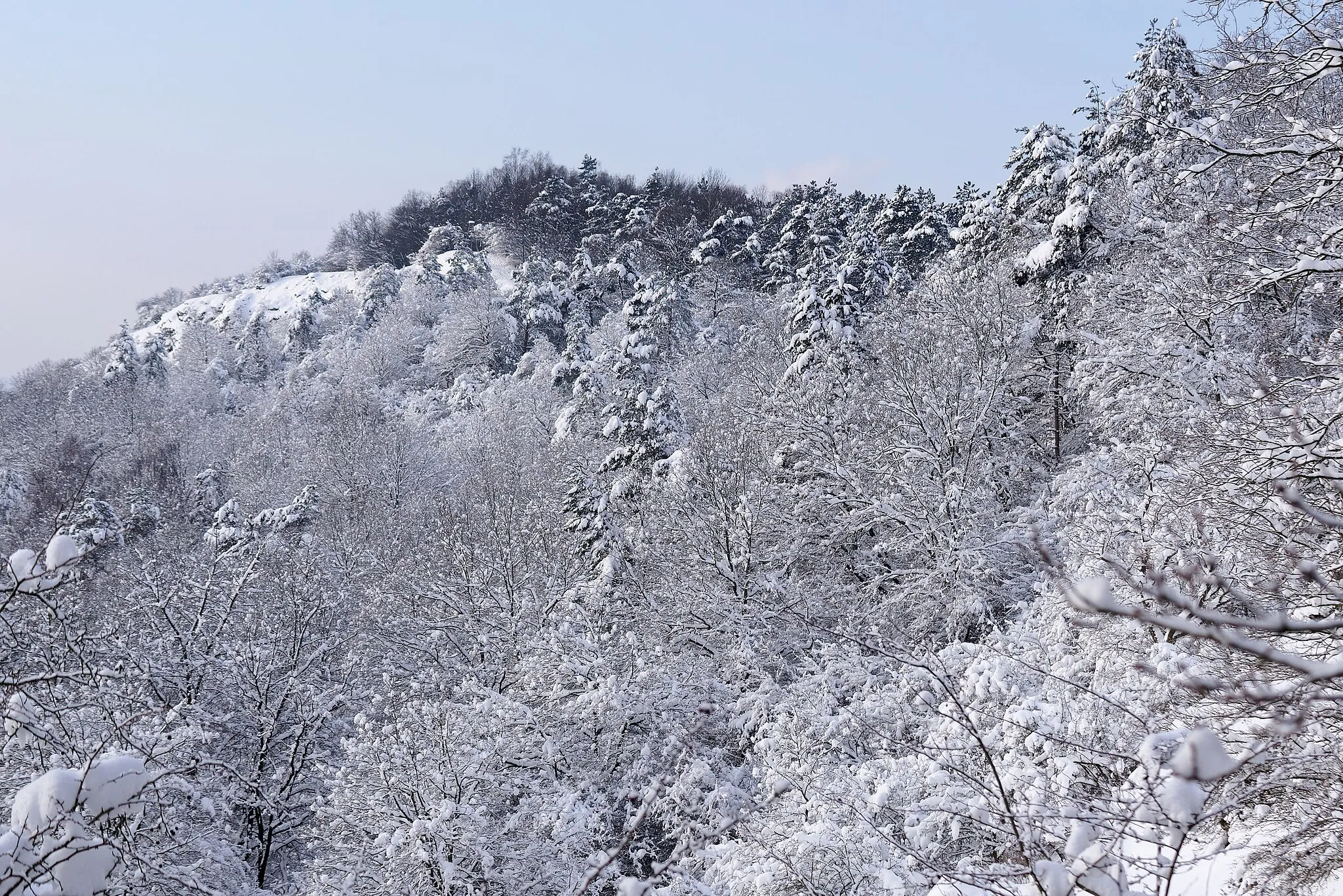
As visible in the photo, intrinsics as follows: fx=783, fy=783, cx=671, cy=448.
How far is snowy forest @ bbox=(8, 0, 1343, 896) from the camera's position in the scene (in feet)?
12.0

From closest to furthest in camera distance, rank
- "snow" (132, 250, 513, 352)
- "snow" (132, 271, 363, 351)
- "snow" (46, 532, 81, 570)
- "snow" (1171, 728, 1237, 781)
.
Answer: "snow" (1171, 728, 1237, 781) → "snow" (46, 532, 81, 570) → "snow" (132, 250, 513, 352) → "snow" (132, 271, 363, 351)

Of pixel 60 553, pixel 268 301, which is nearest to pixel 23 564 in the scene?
pixel 60 553

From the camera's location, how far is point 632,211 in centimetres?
5116

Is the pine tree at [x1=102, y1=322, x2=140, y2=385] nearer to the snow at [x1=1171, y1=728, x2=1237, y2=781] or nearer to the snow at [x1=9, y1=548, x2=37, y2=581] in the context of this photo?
the snow at [x1=9, y1=548, x2=37, y2=581]

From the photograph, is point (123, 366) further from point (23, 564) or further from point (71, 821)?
point (71, 821)

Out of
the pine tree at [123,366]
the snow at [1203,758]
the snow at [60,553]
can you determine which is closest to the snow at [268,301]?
the pine tree at [123,366]

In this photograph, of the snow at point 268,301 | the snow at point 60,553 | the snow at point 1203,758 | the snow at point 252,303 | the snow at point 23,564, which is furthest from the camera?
the snow at point 252,303

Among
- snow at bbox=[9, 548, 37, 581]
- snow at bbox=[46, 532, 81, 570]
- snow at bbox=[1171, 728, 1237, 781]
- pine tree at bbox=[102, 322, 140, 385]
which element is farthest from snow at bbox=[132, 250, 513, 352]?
snow at bbox=[1171, 728, 1237, 781]

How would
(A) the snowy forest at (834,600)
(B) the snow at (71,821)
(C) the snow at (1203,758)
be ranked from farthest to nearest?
(A) the snowy forest at (834,600) < (B) the snow at (71,821) < (C) the snow at (1203,758)

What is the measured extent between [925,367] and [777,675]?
8.56m

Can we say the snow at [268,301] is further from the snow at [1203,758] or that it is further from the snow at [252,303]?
the snow at [1203,758]

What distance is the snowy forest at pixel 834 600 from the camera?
3646 millimetres

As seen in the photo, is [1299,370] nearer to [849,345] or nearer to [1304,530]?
[1304,530]

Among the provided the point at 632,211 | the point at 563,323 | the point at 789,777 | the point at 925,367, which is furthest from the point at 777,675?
the point at 632,211
